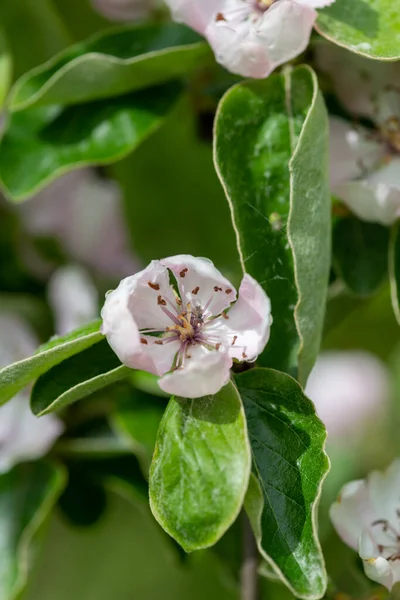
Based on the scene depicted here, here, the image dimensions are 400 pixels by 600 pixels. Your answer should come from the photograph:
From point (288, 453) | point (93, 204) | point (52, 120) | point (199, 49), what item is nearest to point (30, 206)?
point (93, 204)

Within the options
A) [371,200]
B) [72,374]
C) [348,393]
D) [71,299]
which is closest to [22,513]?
[71,299]

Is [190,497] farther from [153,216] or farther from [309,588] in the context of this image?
[153,216]

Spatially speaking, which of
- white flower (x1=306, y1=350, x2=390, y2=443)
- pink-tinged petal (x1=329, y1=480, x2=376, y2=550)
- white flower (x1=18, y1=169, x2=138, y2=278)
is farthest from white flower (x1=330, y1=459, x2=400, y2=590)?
white flower (x1=306, y1=350, x2=390, y2=443)

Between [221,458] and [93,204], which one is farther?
[93,204]

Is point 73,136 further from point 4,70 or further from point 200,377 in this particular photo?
point 200,377

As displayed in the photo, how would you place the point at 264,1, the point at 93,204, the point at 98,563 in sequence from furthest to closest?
the point at 98,563, the point at 93,204, the point at 264,1

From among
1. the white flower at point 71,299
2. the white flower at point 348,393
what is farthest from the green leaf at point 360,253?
the white flower at point 348,393

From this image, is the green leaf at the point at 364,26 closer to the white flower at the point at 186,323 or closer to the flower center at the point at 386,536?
the white flower at the point at 186,323
